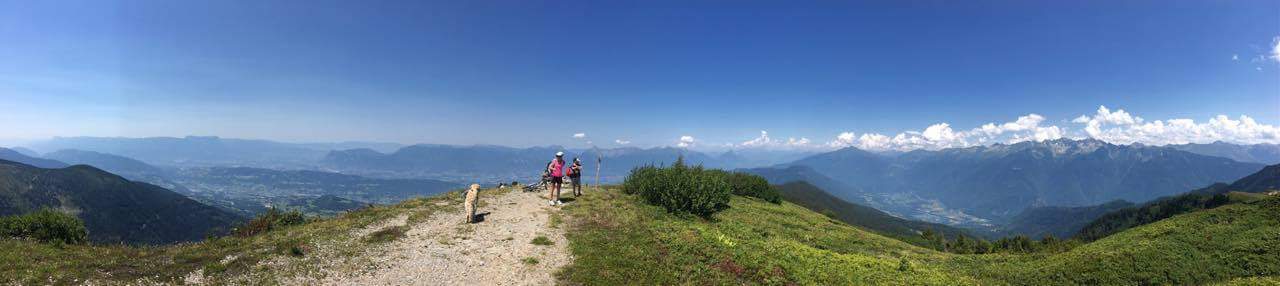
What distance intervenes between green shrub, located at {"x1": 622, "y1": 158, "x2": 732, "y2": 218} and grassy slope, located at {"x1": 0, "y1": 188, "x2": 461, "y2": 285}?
54.9 ft

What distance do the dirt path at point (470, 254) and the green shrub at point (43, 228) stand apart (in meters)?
9.83

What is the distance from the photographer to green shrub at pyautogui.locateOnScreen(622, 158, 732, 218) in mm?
28094

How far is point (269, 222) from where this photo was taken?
781 inches

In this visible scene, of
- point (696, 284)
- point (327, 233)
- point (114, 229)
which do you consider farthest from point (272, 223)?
point (114, 229)

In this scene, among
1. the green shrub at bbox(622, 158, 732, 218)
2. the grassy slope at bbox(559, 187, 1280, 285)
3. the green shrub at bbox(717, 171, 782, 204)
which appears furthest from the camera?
the green shrub at bbox(717, 171, 782, 204)

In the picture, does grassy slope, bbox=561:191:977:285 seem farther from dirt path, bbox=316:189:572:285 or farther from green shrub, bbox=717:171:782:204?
green shrub, bbox=717:171:782:204

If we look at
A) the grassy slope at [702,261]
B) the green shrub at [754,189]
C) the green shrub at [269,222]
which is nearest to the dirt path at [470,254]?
the grassy slope at [702,261]

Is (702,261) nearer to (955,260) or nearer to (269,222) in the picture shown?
(955,260)

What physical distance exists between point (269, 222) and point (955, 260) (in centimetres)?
2898

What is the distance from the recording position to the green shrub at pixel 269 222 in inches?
741

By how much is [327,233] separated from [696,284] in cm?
1396

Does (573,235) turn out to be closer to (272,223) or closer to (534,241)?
(534,241)

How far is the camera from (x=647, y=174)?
120 ft

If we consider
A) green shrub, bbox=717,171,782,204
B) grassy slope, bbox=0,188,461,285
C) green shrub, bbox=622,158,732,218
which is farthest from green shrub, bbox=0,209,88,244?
green shrub, bbox=717,171,782,204
